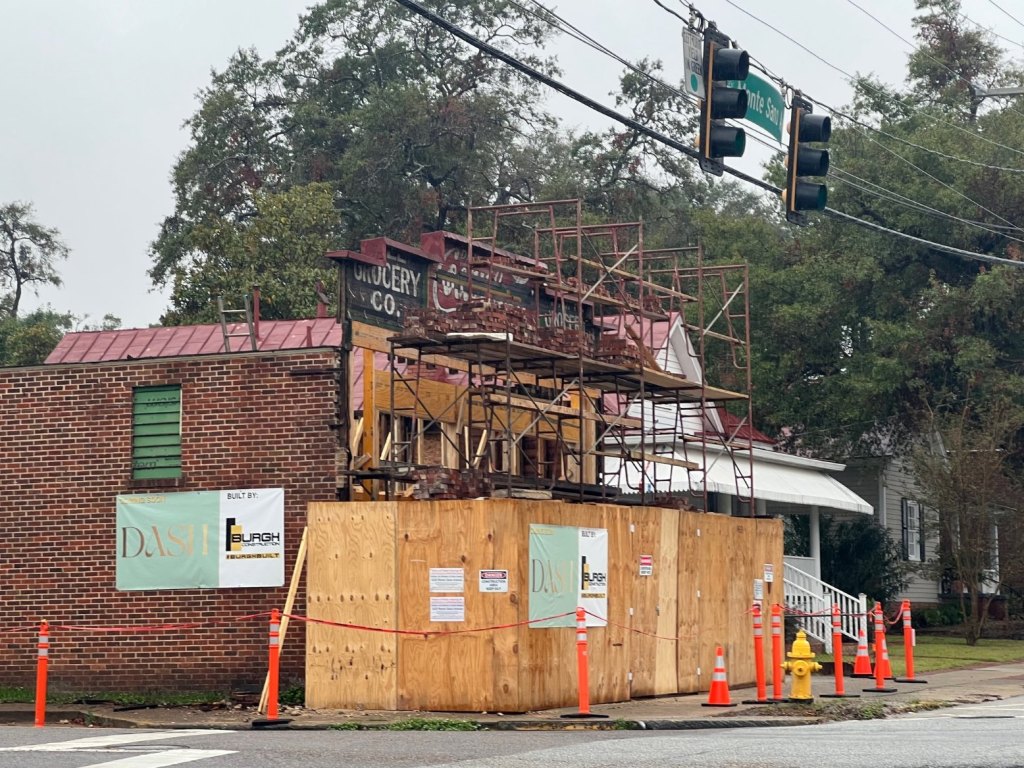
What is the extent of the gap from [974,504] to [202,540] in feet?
64.5

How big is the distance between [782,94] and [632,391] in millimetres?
9184

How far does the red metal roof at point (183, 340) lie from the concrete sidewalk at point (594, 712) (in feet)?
32.0

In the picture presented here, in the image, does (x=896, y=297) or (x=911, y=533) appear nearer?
(x=896, y=297)

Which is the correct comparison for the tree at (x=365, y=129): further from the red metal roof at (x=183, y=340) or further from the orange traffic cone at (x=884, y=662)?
the orange traffic cone at (x=884, y=662)

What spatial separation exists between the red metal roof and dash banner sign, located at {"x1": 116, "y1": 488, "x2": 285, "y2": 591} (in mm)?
7255

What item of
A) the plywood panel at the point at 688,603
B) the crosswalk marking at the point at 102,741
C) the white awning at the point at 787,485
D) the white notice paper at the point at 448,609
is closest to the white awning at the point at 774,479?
the white awning at the point at 787,485

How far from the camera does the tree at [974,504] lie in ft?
113

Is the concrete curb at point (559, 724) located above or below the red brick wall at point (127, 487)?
below

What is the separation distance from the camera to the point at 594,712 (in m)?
18.0

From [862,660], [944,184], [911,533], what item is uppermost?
[944,184]

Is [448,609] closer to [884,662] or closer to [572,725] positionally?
[572,725]

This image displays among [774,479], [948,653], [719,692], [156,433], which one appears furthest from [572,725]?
[774,479]

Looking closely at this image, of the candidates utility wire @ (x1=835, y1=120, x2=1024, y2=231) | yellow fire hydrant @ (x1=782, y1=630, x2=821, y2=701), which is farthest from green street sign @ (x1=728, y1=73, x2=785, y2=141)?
utility wire @ (x1=835, y1=120, x2=1024, y2=231)

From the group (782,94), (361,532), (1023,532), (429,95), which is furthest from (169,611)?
(429,95)
